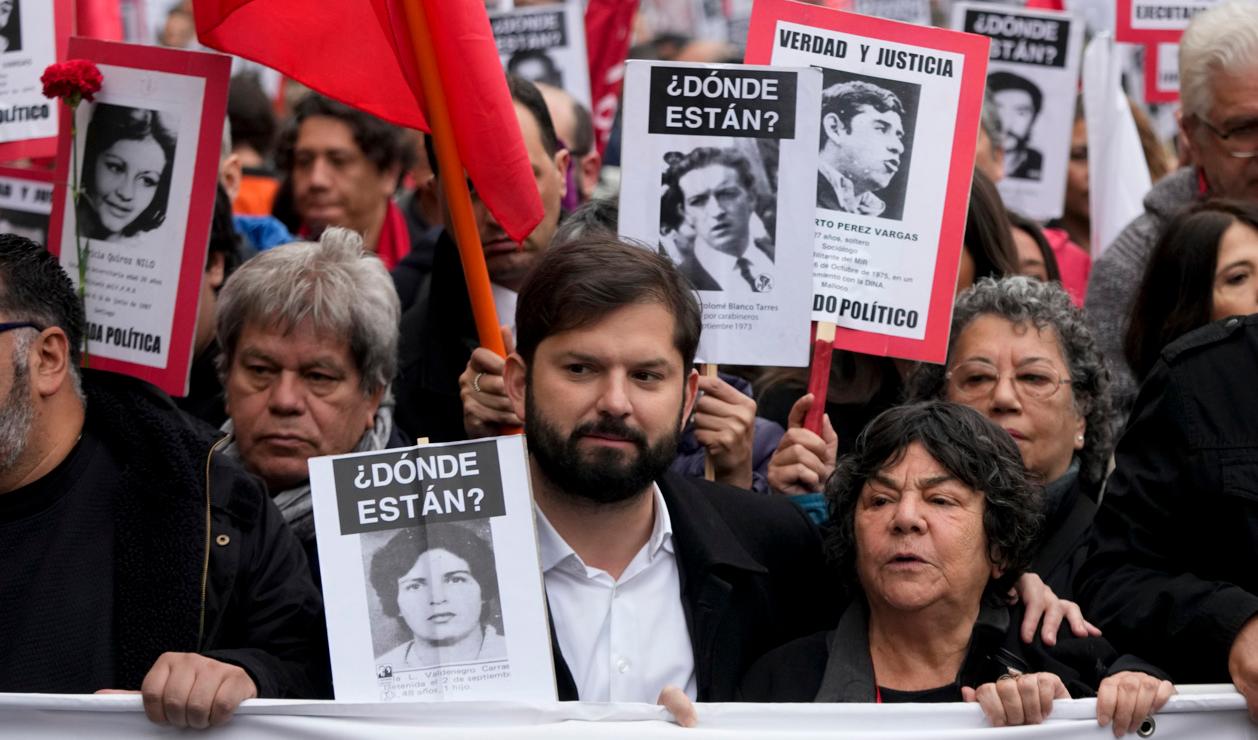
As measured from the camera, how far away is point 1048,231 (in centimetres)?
730

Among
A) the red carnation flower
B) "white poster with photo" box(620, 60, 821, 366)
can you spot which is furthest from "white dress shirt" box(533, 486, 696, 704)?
the red carnation flower

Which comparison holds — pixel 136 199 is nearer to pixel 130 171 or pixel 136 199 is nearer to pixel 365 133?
pixel 130 171

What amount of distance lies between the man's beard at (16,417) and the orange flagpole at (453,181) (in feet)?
3.33

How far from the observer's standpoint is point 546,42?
27.3 ft

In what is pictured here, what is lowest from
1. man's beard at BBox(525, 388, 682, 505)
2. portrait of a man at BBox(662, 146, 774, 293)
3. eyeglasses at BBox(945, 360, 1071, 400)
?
man's beard at BBox(525, 388, 682, 505)

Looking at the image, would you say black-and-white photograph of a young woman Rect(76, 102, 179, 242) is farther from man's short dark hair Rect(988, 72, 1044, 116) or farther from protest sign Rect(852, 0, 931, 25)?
protest sign Rect(852, 0, 931, 25)

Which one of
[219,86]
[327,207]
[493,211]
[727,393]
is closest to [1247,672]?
[727,393]

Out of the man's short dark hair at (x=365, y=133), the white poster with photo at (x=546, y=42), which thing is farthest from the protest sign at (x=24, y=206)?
the white poster with photo at (x=546, y=42)

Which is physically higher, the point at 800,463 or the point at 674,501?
the point at 800,463

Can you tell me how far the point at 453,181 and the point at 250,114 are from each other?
4172 mm

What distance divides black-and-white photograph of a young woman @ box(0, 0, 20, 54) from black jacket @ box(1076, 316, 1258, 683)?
3244 millimetres

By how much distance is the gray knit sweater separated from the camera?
584cm

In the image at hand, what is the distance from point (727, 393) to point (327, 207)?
3.05 metres

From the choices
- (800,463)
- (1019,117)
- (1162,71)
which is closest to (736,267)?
(800,463)
